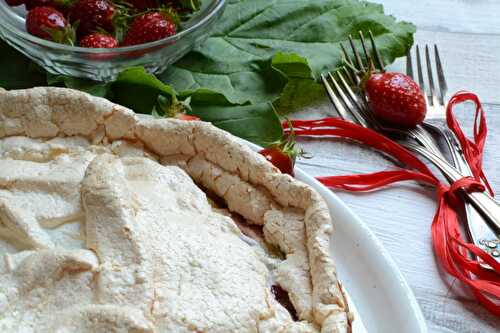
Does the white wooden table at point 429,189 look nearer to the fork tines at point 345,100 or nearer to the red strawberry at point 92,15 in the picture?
the fork tines at point 345,100

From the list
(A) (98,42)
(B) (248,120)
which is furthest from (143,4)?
(B) (248,120)

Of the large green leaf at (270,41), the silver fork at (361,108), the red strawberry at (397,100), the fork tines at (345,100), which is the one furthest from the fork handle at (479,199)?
the large green leaf at (270,41)

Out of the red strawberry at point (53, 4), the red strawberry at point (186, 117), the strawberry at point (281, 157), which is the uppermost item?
the red strawberry at point (53, 4)

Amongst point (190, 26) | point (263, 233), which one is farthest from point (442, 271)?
point (190, 26)

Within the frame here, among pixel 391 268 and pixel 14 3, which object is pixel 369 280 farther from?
pixel 14 3

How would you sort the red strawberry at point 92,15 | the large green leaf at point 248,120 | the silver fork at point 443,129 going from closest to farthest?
the silver fork at point 443,129, the large green leaf at point 248,120, the red strawberry at point 92,15

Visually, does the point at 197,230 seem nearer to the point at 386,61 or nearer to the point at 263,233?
the point at 263,233
